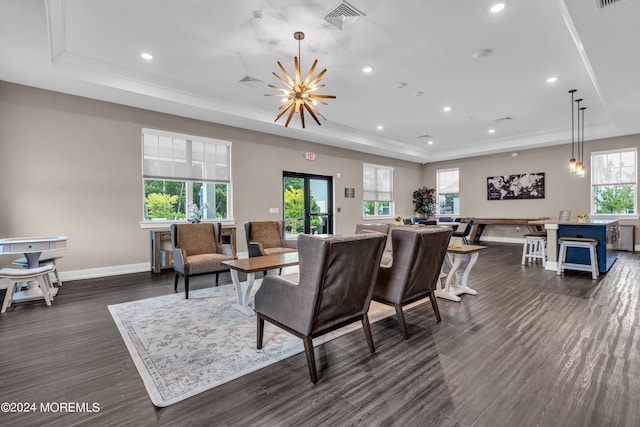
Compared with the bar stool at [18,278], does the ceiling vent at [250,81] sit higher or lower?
higher

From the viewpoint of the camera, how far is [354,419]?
1.68 m

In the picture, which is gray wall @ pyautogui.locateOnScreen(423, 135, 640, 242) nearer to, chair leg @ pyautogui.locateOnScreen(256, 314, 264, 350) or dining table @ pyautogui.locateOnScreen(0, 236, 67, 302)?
chair leg @ pyautogui.locateOnScreen(256, 314, 264, 350)

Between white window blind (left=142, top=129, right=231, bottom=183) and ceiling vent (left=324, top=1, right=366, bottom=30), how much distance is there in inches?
154

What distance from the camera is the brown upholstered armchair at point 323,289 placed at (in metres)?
2.02

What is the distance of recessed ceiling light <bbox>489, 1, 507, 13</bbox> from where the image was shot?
10.1ft

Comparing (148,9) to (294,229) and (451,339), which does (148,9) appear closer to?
(451,339)

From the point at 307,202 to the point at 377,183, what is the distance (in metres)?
3.12

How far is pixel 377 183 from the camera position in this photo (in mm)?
10250

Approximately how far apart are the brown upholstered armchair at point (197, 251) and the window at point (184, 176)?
140 centimetres

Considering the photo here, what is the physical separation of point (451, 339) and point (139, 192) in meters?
5.45

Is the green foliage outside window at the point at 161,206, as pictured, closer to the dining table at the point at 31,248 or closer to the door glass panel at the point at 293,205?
the dining table at the point at 31,248

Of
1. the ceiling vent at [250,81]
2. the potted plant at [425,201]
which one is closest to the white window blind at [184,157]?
the ceiling vent at [250,81]

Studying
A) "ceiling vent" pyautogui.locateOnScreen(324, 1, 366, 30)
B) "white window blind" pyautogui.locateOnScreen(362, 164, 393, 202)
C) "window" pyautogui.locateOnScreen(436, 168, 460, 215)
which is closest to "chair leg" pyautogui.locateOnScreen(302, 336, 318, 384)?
"ceiling vent" pyautogui.locateOnScreen(324, 1, 366, 30)

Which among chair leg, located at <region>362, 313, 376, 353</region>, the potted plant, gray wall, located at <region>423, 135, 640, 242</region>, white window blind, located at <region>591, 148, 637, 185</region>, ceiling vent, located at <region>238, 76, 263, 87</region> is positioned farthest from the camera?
the potted plant
